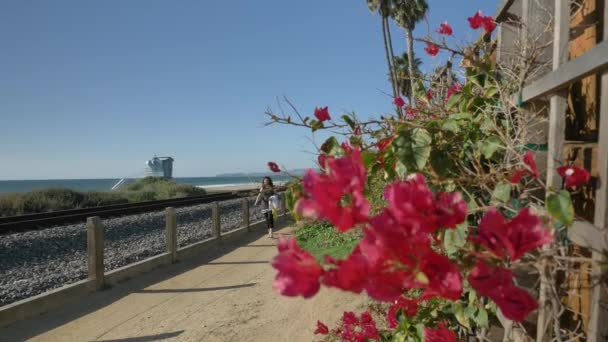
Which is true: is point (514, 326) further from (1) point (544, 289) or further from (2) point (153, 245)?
(2) point (153, 245)

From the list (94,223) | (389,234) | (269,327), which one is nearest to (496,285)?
(389,234)

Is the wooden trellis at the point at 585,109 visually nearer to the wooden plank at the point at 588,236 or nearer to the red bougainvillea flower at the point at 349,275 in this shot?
the wooden plank at the point at 588,236

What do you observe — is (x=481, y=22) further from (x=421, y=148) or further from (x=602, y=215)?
(x=602, y=215)

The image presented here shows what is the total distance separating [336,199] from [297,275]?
14cm

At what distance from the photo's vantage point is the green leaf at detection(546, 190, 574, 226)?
888 millimetres

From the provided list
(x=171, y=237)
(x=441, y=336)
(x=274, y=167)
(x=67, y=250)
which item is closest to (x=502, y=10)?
(x=274, y=167)

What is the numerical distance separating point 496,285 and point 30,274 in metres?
7.17

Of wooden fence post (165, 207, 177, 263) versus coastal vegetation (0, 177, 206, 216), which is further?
coastal vegetation (0, 177, 206, 216)

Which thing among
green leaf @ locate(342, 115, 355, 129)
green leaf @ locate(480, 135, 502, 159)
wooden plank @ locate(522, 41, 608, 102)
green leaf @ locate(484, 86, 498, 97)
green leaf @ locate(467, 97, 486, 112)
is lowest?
green leaf @ locate(480, 135, 502, 159)

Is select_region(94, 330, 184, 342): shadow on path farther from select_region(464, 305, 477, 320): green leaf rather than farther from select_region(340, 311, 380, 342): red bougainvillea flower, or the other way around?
select_region(464, 305, 477, 320): green leaf

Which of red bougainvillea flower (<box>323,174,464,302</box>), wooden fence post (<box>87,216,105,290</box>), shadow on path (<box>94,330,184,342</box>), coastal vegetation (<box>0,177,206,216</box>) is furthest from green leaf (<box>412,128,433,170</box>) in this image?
coastal vegetation (<box>0,177,206,216</box>)

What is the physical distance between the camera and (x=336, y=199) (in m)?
0.68

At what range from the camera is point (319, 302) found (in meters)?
4.48

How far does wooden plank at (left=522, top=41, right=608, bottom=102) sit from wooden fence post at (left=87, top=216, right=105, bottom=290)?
5.71 m
